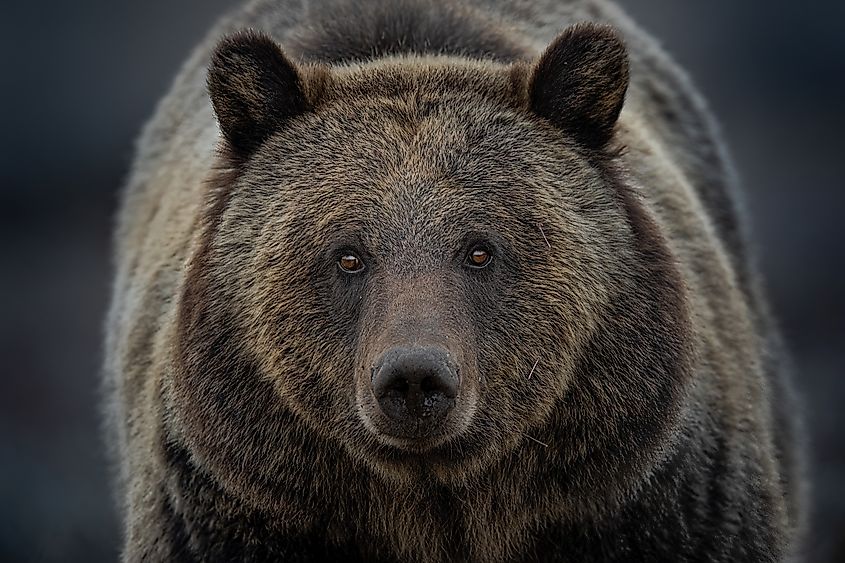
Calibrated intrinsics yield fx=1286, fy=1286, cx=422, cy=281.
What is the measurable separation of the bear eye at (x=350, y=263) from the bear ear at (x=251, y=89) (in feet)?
2.63

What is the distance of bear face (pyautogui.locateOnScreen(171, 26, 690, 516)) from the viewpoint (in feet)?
17.3

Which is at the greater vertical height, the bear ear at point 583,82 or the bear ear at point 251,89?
the bear ear at point 251,89

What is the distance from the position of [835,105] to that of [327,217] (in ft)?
49.2

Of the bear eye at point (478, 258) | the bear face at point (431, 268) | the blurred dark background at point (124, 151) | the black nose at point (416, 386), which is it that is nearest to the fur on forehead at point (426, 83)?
the bear face at point (431, 268)

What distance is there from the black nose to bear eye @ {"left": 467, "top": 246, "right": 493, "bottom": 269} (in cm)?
63

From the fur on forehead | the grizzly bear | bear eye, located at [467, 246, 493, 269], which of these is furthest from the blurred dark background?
bear eye, located at [467, 246, 493, 269]

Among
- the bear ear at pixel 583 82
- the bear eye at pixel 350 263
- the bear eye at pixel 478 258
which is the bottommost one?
the bear eye at pixel 478 258

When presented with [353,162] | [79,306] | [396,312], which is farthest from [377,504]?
[79,306]

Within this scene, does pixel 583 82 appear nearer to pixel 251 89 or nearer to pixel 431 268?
pixel 431 268

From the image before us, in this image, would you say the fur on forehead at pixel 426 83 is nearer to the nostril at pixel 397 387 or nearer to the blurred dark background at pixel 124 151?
the nostril at pixel 397 387

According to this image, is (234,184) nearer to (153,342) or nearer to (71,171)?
(153,342)

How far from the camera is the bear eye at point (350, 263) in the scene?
5301 millimetres

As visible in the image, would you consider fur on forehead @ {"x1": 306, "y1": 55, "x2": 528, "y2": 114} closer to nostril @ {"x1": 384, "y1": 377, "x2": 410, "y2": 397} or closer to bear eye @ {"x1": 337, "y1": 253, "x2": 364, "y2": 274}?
bear eye @ {"x1": 337, "y1": 253, "x2": 364, "y2": 274}

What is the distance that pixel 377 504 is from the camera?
18.4 ft
